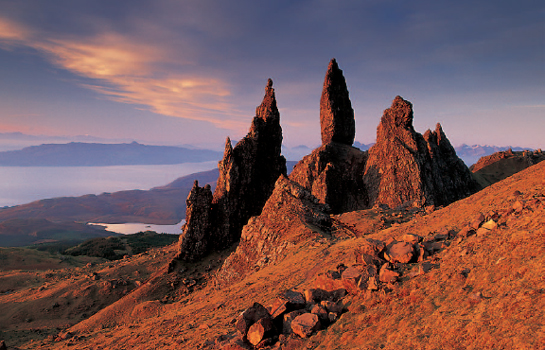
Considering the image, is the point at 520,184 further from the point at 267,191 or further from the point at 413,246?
the point at 267,191

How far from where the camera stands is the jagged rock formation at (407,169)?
3869 centimetres

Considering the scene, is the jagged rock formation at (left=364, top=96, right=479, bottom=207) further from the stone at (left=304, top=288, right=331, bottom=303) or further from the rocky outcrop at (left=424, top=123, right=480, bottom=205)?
the stone at (left=304, top=288, right=331, bottom=303)

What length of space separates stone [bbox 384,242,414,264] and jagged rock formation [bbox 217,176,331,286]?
8960mm

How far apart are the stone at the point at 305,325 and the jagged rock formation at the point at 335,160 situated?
33.8m

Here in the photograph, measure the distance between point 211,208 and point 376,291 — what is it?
74.0ft

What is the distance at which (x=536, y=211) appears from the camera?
8094mm

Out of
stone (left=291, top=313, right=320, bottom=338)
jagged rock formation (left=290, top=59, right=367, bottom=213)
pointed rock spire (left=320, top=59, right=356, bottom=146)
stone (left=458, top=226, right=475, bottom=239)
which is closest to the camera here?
stone (left=291, top=313, right=320, bottom=338)

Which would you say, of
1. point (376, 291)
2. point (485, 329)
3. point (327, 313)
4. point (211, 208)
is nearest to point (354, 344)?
point (327, 313)

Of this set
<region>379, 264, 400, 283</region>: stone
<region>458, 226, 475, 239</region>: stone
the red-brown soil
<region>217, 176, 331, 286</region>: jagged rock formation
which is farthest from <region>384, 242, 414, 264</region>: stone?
<region>217, 176, 331, 286</region>: jagged rock formation

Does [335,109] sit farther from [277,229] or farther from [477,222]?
[477,222]

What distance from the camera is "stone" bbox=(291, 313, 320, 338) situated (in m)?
7.38

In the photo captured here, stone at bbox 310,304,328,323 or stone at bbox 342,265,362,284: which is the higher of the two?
stone at bbox 342,265,362,284

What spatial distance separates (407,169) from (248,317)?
36.7m

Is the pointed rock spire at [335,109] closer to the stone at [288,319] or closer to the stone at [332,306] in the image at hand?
the stone at [332,306]
